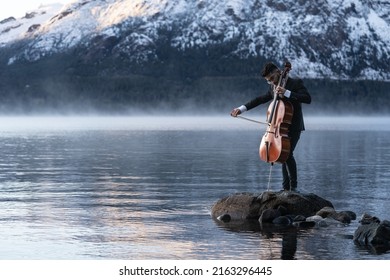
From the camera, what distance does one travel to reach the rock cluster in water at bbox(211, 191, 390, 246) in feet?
58.2

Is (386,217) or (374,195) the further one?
(374,195)

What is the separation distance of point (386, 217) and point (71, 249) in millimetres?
6528

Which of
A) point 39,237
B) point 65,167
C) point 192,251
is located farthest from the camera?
point 65,167

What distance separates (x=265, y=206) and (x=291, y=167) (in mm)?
910

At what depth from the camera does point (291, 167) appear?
18891mm

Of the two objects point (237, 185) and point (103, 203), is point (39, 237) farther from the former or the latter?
point (237, 185)

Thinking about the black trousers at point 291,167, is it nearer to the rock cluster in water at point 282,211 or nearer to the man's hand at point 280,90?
the rock cluster in water at point 282,211

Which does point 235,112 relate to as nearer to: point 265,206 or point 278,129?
point 278,129

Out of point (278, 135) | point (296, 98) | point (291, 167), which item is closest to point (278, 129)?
point (278, 135)

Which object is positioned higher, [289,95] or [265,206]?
[289,95]

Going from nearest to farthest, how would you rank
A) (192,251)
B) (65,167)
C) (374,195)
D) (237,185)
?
1. (192,251)
2. (374,195)
3. (237,185)
4. (65,167)

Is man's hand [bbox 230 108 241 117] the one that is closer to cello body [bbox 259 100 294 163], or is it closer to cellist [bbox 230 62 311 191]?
cellist [bbox 230 62 311 191]
